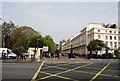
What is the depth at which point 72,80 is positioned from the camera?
355 inches

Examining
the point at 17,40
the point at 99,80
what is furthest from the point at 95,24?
the point at 99,80

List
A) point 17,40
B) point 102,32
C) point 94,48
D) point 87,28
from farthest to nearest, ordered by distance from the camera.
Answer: point 87,28, point 102,32, point 17,40, point 94,48

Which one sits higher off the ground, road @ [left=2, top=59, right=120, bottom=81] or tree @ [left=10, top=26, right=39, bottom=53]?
tree @ [left=10, top=26, right=39, bottom=53]

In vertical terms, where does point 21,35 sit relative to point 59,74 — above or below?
above

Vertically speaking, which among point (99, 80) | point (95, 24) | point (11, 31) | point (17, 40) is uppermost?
point (95, 24)

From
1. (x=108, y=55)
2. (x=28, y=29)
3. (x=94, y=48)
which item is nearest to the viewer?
(x=108, y=55)

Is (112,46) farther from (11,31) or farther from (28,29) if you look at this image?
(11,31)

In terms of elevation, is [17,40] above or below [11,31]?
below

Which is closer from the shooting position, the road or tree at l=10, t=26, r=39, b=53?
the road

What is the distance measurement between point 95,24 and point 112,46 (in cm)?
1523

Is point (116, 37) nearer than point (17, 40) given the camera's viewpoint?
No

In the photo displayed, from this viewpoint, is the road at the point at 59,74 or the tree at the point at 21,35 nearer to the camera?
the road at the point at 59,74

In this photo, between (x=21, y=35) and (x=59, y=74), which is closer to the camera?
(x=59, y=74)

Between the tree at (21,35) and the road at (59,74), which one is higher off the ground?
the tree at (21,35)
